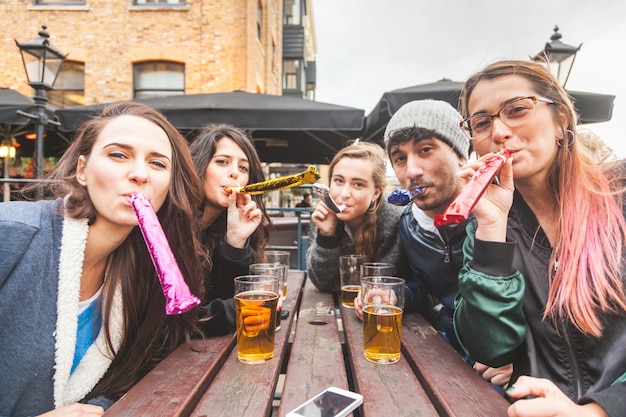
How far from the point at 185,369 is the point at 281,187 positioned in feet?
3.25

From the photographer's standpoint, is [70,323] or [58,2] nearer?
[70,323]

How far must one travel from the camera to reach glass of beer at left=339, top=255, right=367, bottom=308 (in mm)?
2245

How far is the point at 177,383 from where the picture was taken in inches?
49.3

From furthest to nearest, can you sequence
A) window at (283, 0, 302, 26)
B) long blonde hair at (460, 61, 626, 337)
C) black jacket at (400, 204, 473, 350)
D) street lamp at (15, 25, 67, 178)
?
1. window at (283, 0, 302, 26)
2. street lamp at (15, 25, 67, 178)
3. black jacket at (400, 204, 473, 350)
4. long blonde hair at (460, 61, 626, 337)

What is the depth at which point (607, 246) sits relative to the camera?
1389mm

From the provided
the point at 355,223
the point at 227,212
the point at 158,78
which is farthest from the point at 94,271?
the point at 158,78

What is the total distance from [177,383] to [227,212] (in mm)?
1277

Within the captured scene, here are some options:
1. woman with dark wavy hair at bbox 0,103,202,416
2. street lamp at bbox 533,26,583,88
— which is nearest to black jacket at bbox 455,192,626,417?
woman with dark wavy hair at bbox 0,103,202,416

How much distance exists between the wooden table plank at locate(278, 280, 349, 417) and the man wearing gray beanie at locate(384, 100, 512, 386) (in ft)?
1.73

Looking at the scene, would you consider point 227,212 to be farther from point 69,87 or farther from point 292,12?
point 292,12

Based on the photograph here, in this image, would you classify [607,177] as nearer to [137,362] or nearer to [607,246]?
[607,246]

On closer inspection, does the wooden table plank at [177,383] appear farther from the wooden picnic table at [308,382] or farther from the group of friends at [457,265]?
the group of friends at [457,265]

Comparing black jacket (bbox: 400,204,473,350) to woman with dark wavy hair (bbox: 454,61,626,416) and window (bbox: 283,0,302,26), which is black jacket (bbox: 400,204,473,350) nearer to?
woman with dark wavy hair (bbox: 454,61,626,416)

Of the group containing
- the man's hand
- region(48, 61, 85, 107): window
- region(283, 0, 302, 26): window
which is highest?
region(283, 0, 302, 26): window
